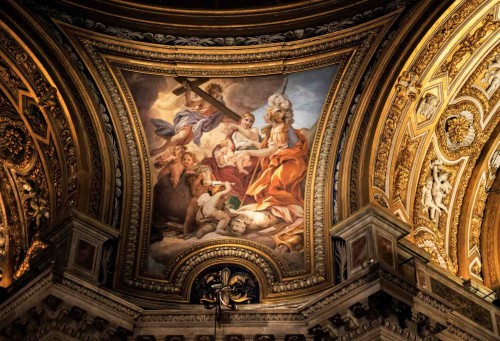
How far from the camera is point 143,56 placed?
16.0m

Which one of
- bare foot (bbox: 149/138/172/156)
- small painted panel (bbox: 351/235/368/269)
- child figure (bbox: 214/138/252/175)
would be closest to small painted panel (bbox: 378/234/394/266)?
small painted panel (bbox: 351/235/368/269)

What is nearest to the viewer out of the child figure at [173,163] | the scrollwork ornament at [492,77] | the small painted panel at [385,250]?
the small painted panel at [385,250]

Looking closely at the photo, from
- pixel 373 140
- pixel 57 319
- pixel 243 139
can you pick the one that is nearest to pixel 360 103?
pixel 373 140

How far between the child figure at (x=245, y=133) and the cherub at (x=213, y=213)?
65cm

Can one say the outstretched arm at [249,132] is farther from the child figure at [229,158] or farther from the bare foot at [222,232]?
the bare foot at [222,232]

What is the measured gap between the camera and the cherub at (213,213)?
1538 cm

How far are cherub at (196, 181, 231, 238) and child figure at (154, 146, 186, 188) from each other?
50 cm

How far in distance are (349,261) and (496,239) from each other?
3.02 metres

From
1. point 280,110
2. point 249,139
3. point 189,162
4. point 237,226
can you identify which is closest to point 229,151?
point 249,139

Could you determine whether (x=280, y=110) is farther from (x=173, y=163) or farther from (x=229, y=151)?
(x=173, y=163)

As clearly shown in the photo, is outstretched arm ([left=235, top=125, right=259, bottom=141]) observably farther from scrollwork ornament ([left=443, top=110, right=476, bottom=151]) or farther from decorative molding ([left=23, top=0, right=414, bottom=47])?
scrollwork ornament ([left=443, top=110, right=476, bottom=151])

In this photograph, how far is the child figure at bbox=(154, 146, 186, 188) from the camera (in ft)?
51.6

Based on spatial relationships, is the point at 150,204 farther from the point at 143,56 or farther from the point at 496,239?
the point at 496,239

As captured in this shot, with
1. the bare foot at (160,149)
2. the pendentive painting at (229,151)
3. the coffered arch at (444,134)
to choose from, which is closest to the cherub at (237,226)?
the pendentive painting at (229,151)
